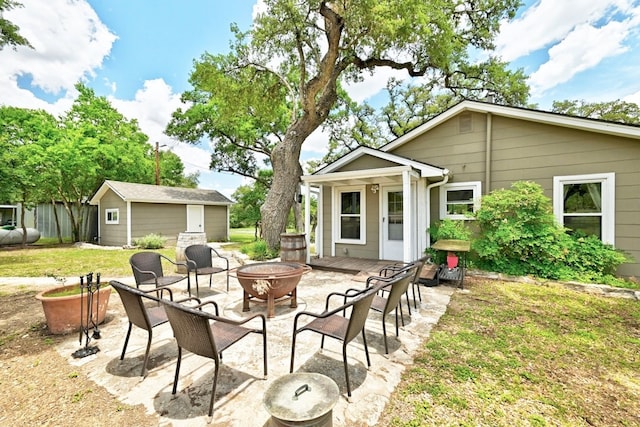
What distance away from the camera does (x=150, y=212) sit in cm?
1384

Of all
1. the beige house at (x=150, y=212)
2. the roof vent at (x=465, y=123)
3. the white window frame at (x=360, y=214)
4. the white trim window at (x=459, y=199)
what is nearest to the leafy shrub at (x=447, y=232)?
the white trim window at (x=459, y=199)

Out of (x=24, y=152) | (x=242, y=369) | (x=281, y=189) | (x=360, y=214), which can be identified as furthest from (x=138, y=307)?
(x=24, y=152)

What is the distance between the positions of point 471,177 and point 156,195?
14.7m

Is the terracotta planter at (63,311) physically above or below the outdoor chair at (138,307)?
below

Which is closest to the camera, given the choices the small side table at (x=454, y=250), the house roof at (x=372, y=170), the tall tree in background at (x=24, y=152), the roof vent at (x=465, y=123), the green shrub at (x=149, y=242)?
the small side table at (x=454, y=250)

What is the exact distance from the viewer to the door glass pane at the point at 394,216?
24.0ft

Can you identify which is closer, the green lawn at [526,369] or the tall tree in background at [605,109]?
the green lawn at [526,369]

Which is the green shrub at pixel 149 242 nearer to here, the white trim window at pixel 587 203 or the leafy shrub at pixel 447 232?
the leafy shrub at pixel 447 232

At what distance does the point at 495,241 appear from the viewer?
6070mm

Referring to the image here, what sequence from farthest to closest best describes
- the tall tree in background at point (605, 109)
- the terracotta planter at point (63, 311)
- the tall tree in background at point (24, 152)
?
1. the tall tree in background at point (605, 109)
2. the tall tree in background at point (24, 152)
3. the terracotta planter at point (63, 311)

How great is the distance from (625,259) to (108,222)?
19506mm

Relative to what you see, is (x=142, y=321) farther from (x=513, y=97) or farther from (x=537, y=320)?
(x=513, y=97)

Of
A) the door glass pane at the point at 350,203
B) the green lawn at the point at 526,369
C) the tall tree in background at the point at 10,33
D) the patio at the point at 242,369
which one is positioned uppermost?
the tall tree in background at the point at 10,33

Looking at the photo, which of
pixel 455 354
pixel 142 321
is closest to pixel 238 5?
pixel 142 321
